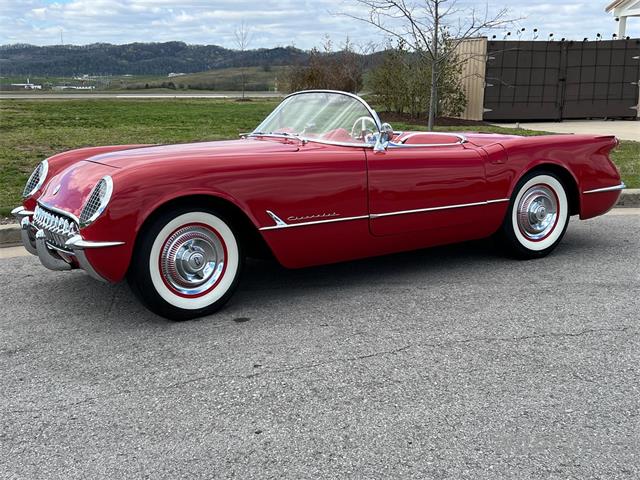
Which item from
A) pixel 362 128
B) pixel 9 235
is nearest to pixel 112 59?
pixel 9 235

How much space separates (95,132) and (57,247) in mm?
8763

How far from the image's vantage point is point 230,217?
3982mm

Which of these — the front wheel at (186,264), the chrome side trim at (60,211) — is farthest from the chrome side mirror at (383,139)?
the chrome side trim at (60,211)

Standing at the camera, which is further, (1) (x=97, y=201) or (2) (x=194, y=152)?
(2) (x=194, y=152)

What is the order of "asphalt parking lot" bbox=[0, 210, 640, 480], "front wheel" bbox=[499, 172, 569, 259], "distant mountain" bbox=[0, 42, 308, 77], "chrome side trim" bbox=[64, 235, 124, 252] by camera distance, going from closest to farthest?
"asphalt parking lot" bbox=[0, 210, 640, 480]
"chrome side trim" bbox=[64, 235, 124, 252]
"front wheel" bbox=[499, 172, 569, 259]
"distant mountain" bbox=[0, 42, 308, 77]

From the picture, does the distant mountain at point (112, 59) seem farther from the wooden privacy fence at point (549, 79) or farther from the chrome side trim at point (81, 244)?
the chrome side trim at point (81, 244)

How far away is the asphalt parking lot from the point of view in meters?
2.46

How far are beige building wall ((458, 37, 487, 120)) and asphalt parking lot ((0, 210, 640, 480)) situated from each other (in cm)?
1237

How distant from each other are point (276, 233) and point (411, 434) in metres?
1.70

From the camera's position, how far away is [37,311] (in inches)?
161

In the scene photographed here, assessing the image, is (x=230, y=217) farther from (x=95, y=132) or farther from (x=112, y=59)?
(x=112, y=59)

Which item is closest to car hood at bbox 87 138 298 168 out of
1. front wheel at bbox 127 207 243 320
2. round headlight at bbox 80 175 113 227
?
round headlight at bbox 80 175 113 227

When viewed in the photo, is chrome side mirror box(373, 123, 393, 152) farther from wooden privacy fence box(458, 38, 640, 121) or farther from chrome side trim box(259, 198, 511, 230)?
wooden privacy fence box(458, 38, 640, 121)

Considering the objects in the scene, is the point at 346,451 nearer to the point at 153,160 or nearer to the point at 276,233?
the point at 276,233
